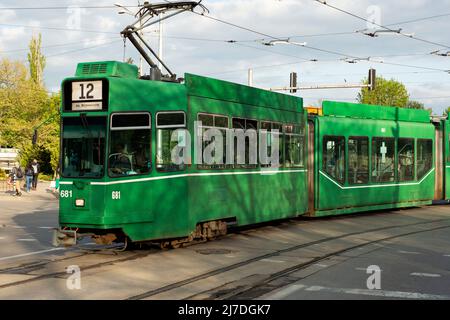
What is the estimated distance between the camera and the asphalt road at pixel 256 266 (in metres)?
8.61

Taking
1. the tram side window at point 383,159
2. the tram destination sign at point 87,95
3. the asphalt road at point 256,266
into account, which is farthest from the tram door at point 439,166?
the tram destination sign at point 87,95

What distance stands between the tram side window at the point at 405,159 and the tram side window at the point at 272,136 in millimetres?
6914

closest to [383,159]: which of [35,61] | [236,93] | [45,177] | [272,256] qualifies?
[236,93]

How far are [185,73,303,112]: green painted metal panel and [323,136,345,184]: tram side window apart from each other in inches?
79.2

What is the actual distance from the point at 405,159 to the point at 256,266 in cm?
1257

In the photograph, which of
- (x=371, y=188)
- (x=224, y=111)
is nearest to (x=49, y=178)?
(x=371, y=188)

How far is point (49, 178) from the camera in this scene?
52.8 meters

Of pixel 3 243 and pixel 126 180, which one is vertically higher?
pixel 126 180

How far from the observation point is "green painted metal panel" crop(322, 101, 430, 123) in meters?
19.4

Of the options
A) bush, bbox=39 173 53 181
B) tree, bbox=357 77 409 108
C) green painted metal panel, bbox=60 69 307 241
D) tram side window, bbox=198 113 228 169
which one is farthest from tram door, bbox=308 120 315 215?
tree, bbox=357 77 409 108

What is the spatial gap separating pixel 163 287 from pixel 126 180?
291 centimetres

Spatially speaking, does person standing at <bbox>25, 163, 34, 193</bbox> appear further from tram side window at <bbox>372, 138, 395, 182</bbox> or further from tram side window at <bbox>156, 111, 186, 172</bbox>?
tram side window at <bbox>156, 111, 186, 172</bbox>

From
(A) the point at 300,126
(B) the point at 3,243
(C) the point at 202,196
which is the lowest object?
(B) the point at 3,243

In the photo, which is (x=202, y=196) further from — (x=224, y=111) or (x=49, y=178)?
(x=49, y=178)
